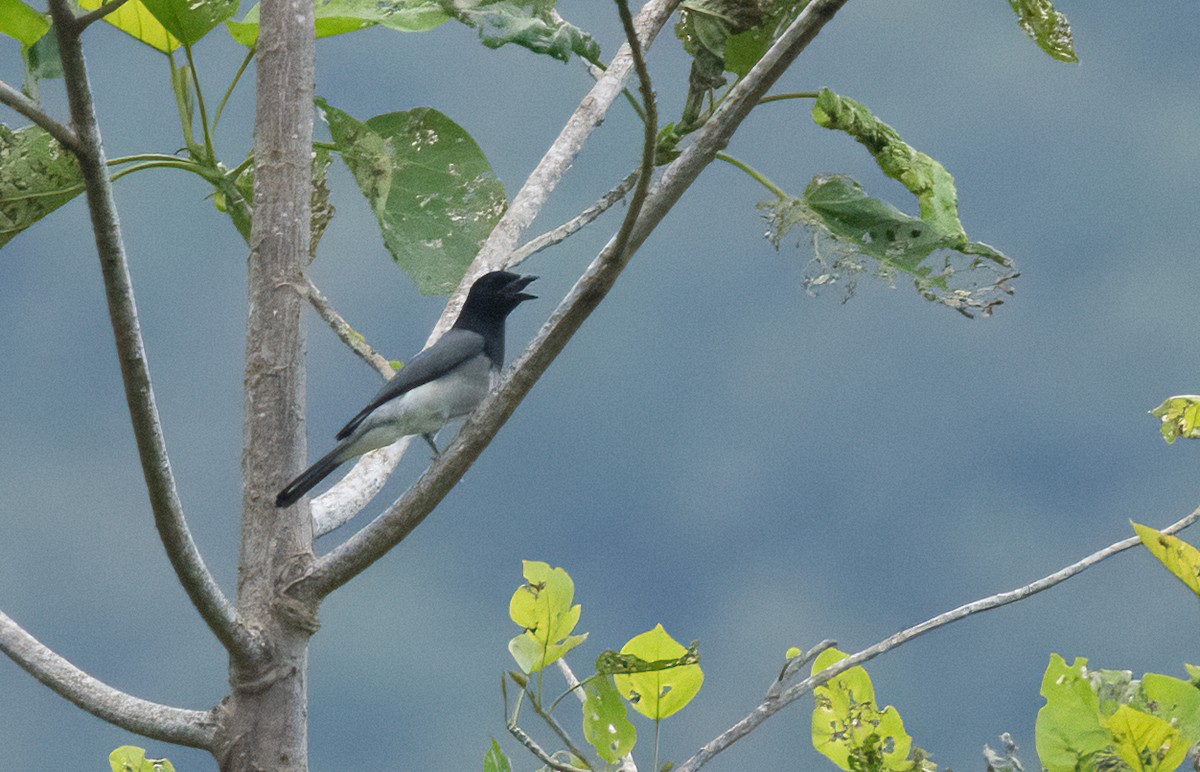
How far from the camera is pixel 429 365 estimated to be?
142 inches

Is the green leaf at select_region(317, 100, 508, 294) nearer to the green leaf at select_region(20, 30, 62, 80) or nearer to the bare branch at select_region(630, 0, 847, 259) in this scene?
the green leaf at select_region(20, 30, 62, 80)

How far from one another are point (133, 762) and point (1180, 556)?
81.3 inches

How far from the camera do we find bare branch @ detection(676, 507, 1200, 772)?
2145 millimetres

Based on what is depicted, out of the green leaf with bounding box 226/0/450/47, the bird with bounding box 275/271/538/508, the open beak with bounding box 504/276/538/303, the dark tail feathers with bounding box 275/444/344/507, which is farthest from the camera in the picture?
the open beak with bounding box 504/276/538/303

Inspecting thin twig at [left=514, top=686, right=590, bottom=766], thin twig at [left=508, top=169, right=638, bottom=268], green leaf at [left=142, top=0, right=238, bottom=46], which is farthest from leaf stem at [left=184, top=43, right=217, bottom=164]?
thin twig at [left=514, top=686, right=590, bottom=766]

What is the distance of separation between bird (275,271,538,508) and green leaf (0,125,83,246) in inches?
35.8

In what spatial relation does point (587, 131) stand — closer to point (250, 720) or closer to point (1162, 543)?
point (250, 720)

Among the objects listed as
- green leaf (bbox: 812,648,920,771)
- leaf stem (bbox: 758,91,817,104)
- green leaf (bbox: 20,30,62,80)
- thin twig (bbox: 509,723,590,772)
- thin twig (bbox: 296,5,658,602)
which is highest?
green leaf (bbox: 20,30,62,80)

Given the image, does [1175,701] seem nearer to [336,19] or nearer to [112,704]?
[112,704]

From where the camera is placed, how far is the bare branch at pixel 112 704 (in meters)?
2.54

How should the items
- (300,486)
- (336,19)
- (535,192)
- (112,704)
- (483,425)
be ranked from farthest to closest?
(535,192), (336,19), (300,486), (112,704), (483,425)

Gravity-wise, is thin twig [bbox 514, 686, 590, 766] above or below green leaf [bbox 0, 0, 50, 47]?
below

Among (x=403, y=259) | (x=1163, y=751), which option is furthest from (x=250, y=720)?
(x=1163, y=751)

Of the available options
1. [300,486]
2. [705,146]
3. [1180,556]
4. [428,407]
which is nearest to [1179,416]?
[1180,556]
